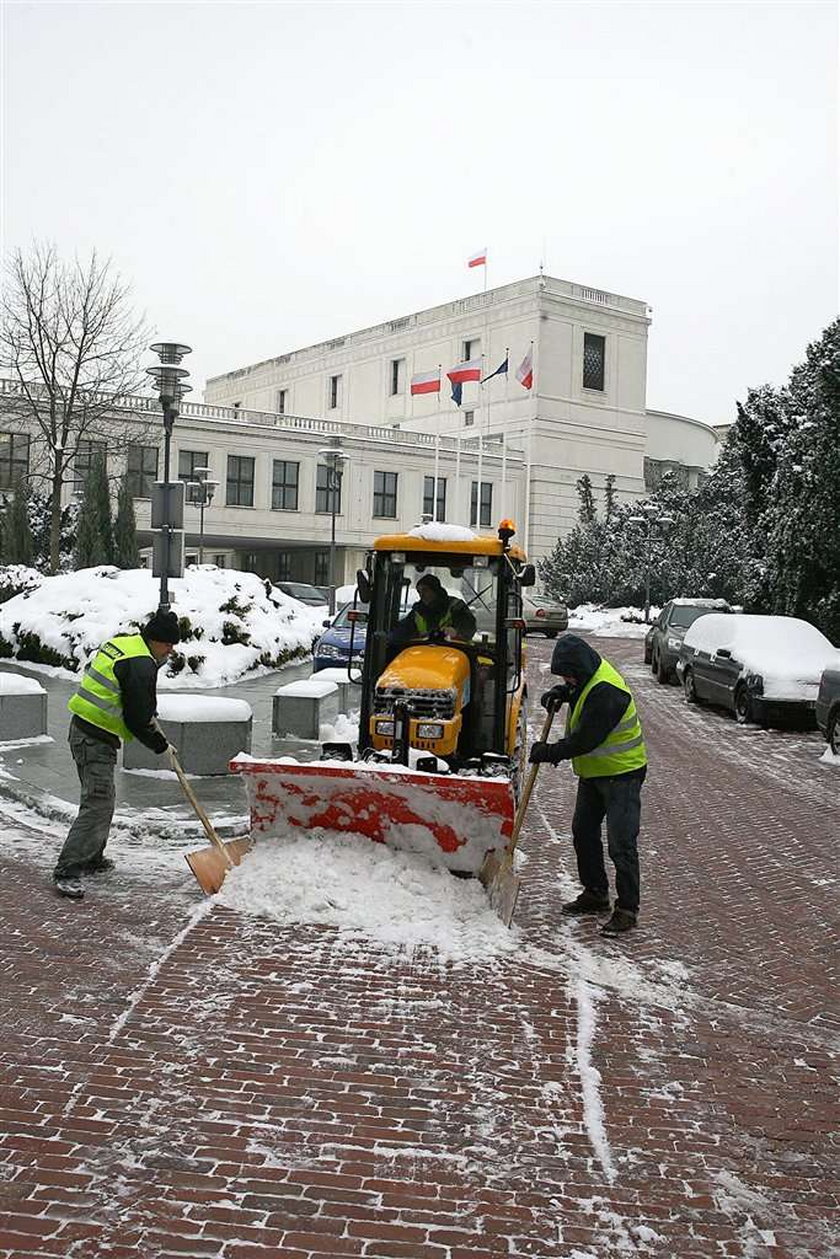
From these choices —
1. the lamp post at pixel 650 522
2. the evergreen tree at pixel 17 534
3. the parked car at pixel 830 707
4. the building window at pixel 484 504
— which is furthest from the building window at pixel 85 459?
the parked car at pixel 830 707

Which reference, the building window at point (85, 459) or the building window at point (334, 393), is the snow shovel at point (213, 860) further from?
the building window at point (334, 393)

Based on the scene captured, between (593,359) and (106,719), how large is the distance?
59.0 meters

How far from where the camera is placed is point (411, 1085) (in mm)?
4715

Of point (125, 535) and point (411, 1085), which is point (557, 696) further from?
point (125, 535)

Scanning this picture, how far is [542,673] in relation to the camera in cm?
2366

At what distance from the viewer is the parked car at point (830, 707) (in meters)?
14.2

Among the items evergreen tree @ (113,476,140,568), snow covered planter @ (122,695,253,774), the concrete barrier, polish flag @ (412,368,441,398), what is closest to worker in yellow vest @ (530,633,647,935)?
snow covered planter @ (122,695,253,774)

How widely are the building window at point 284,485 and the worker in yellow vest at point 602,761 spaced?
48.7m

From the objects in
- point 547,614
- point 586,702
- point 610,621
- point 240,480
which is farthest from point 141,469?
point 586,702

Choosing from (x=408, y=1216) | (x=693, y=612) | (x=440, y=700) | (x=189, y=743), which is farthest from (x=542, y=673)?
(x=408, y=1216)

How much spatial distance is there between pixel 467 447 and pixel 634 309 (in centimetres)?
1388

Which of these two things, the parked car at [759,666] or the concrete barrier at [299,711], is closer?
the concrete barrier at [299,711]

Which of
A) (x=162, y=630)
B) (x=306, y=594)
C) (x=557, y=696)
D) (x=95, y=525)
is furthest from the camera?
(x=306, y=594)

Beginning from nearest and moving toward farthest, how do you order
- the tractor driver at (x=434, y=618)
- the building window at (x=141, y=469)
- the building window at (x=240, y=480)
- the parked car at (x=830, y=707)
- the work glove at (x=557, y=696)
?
the work glove at (x=557, y=696) → the tractor driver at (x=434, y=618) → the parked car at (x=830, y=707) → the building window at (x=141, y=469) → the building window at (x=240, y=480)
